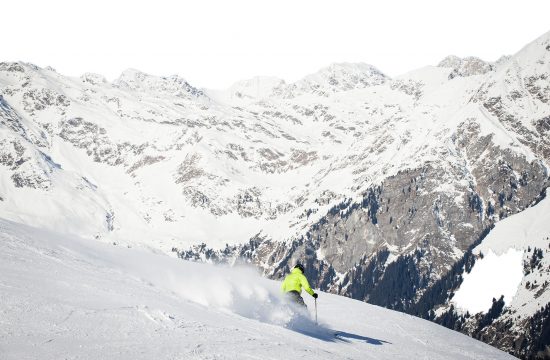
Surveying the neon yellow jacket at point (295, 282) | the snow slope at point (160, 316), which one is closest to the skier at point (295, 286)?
the neon yellow jacket at point (295, 282)

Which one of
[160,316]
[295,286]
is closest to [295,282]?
[295,286]

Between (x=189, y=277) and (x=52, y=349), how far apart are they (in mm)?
10551

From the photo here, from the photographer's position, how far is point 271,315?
21156mm

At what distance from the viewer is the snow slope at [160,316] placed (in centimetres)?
1377

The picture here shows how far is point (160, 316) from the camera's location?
54.7 ft

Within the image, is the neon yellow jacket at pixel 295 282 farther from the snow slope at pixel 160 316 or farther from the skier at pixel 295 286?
the snow slope at pixel 160 316

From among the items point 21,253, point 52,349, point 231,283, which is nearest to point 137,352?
point 52,349

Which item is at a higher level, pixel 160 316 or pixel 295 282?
pixel 295 282

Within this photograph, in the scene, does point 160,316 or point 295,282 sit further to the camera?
point 295,282

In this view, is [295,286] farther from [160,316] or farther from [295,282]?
[160,316]

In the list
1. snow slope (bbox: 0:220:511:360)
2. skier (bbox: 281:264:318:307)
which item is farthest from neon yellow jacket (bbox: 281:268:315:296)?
snow slope (bbox: 0:220:511:360)

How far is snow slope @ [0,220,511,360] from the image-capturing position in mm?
13773

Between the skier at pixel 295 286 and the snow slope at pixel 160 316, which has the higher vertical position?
the skier at pixel 295 286

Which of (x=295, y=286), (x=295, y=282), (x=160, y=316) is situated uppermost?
(x=295, y=282)
